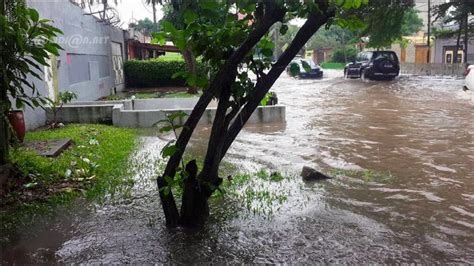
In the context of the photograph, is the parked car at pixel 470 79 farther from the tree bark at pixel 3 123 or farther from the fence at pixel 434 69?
the tree bark at pixel 3 123

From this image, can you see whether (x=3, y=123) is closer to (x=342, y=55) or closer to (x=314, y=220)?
(x=314, y=220)

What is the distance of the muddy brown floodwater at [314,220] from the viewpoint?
4051mm

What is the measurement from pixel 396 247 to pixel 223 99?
2116 millimetres

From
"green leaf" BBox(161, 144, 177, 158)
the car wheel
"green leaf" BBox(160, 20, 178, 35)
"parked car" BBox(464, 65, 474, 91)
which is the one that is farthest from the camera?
the car wheel

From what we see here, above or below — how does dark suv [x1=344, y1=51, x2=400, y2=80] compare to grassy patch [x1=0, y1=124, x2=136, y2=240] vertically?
above

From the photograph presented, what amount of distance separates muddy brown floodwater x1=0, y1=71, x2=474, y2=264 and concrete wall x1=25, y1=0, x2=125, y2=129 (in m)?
4.44

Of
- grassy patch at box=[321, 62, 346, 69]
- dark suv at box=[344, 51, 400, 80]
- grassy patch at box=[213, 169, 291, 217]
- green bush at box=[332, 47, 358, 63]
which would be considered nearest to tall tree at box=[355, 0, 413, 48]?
dark suv at box=[344, 51, 400, 80]

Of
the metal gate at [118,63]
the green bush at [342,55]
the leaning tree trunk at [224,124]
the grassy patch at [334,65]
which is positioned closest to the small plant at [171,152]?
the leaning tree trunk at [224,124]

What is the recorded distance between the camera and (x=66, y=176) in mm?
6180

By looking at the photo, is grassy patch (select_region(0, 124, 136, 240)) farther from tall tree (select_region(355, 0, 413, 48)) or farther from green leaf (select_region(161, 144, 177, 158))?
tall tree (select_region(355, 0, 413, 48))

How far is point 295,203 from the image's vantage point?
5.42 metres

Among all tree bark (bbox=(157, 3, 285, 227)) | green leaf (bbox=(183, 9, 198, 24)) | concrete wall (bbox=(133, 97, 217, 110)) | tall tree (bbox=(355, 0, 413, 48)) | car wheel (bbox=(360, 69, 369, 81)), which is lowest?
concrete wall (bbox=(133, 97, 217, 110))

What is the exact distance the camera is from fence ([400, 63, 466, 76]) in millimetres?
29452

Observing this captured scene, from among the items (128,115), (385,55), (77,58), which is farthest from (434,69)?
(128,115)
